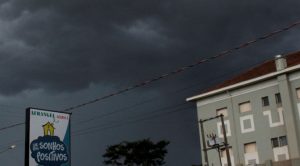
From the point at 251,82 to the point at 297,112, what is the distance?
542cm

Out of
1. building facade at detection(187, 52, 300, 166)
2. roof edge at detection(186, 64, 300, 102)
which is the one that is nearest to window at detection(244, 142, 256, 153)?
building facade at detection(187, 52, 300, 166)

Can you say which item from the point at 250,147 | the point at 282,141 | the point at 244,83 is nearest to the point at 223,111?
the point at 244,83

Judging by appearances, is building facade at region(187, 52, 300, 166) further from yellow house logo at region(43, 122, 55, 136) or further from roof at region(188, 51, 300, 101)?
yellow house logo at region(43, 122, 55, 136)

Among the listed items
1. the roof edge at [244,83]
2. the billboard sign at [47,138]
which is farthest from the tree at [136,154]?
the billboard sign at [47,138]

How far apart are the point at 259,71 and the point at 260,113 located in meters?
5.21

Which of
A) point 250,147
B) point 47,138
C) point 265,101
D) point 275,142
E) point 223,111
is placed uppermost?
point 265,101

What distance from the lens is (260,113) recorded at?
4647cm

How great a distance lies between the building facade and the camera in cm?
4391

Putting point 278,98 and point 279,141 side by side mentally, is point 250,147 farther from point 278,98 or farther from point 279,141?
point 278,98

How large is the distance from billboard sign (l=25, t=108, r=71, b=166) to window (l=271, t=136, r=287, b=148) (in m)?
26.5

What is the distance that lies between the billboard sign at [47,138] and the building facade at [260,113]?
82.3 ft

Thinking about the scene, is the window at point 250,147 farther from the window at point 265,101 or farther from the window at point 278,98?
the window at point 278,98

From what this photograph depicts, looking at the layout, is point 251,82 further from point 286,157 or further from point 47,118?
point 47,118

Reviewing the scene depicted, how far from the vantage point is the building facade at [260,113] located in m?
43.9
